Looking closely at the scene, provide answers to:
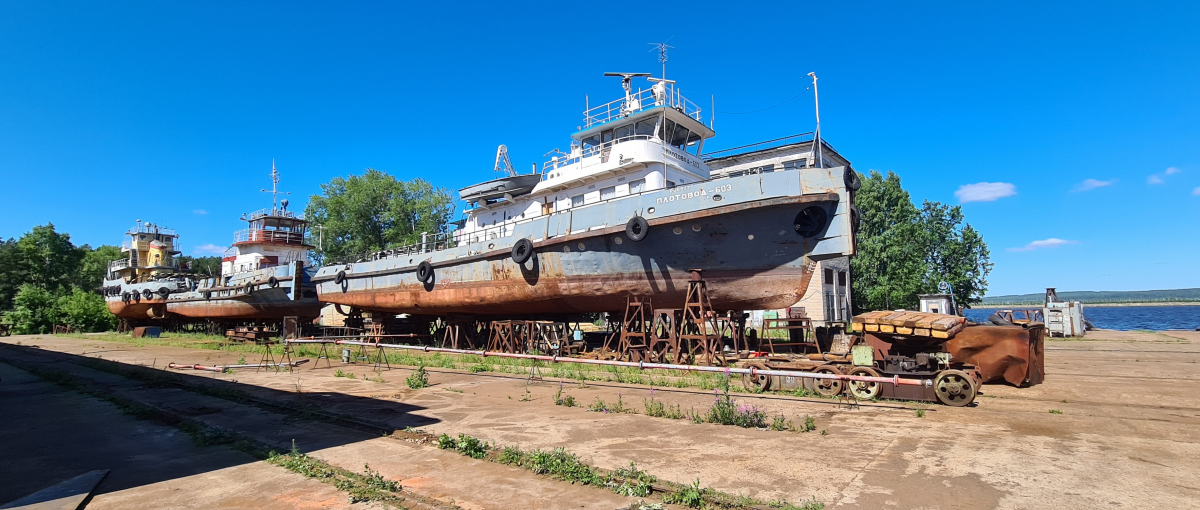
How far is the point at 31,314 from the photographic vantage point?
36.2 metres

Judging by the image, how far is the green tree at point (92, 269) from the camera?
188 feet

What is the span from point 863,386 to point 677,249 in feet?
18.2

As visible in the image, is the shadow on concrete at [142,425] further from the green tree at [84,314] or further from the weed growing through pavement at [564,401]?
the green tree at [84,314]

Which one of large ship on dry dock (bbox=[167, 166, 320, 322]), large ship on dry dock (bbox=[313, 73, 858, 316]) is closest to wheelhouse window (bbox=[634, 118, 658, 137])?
large ship on dry dock (bbox=[313, 73, 858, 316])

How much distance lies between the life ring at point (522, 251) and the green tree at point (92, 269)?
63576mm

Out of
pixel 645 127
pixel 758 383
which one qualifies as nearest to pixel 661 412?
pixel 758 383

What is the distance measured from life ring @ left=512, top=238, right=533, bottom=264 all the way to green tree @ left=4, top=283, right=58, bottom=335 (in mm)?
41286

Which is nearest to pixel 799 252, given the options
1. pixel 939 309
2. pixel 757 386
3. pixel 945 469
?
pixel 757 386

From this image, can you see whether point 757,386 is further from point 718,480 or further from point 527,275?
point 527,275

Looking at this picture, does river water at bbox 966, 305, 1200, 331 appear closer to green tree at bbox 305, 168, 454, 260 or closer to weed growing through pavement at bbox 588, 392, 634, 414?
weed growing through pavement at bbox 588, 392, 634, 414

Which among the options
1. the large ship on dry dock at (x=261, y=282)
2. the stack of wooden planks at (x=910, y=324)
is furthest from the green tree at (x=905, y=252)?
the large ship on dry dock at (x=261, y=282)

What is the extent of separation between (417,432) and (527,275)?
29.9 feet

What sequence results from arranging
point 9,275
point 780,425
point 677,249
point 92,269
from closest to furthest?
point 780,425
point 677,249
point 9,275
point 92,269

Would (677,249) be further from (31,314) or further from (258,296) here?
(31,314)
